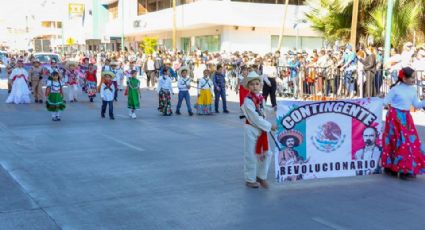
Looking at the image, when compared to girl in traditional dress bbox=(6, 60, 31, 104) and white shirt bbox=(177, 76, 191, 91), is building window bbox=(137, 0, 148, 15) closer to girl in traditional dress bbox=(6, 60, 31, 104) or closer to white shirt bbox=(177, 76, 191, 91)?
girl in traditional dress bbox=(6, 60, 31, 104)

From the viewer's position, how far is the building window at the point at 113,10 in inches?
2596

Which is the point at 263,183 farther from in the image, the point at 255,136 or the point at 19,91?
the point at 19,91

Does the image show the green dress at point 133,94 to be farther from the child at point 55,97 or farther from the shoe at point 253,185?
the shoe at point 253,185

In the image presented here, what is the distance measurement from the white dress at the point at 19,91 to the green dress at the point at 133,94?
625cm

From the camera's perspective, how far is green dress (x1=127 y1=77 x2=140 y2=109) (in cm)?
1669

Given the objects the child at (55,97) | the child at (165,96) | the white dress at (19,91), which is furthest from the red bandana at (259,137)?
the white dress at (19,91)

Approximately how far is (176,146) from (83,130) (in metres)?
3.51

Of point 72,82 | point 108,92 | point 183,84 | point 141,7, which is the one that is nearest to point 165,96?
point 183,84

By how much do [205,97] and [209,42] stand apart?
2424cm

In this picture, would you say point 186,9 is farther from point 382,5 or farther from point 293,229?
point 293,229

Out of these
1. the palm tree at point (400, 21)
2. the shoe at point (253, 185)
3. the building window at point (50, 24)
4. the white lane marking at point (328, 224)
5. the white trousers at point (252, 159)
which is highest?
the building window at point (50, 24)

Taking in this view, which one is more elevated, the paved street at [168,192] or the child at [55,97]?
the child at [55,97]

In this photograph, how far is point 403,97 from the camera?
8289 millimetres

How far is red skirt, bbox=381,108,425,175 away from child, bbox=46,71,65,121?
33.7ft
